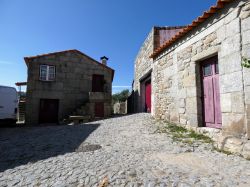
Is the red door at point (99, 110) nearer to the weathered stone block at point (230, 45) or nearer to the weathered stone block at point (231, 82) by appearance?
the weathered stone block at point (231, 82)

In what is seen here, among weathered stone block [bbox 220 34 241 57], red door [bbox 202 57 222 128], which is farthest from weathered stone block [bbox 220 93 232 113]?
weathered stone block [bbox 220 34 241 57]

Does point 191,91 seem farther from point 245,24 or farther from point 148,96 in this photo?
point 148,96

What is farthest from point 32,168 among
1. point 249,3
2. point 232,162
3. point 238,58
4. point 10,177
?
point 249,3

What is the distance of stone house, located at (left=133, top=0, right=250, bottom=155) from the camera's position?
162 inches

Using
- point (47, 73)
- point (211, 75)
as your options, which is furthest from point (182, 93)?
point (47, 73)

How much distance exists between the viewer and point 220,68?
473cm

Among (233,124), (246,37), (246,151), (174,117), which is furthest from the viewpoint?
(174,117)

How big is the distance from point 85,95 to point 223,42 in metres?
9.83

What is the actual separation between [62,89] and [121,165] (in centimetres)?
988

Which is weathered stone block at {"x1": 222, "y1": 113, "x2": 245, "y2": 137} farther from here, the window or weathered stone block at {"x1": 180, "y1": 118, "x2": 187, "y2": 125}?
the window

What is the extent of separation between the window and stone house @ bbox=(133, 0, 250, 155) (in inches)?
296

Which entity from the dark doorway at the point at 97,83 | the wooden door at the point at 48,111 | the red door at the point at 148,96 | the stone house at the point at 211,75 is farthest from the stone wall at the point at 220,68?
the wooden door at the point at 48,111

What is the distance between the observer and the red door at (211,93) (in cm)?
518

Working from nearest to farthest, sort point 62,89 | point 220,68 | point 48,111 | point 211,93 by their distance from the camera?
point 220,68 < point 211,93 < point 48,111 < point 62,89
